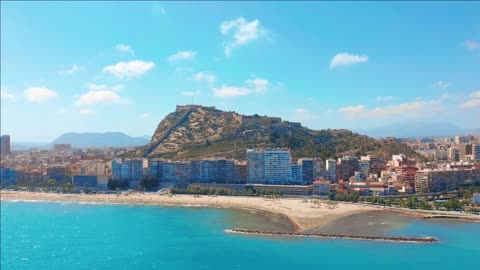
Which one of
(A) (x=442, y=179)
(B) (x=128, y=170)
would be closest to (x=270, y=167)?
(B) (x=128, y=170)

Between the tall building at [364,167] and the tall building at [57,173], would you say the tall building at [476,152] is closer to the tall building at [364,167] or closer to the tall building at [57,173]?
the tall building at [364,167]

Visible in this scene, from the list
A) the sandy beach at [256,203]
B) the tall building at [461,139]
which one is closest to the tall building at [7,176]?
the sandy beach at [256,203]

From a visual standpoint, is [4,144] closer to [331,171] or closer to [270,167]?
[270,167]

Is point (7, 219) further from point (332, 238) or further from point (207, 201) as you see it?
point (332, 238)

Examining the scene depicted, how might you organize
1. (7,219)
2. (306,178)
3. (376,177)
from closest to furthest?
(7,219) < (376,177) < (306,178)

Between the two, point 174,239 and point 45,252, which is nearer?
point 45,252

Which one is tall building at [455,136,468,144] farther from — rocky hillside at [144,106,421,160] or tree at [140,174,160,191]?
tree at [140,174,160,191]

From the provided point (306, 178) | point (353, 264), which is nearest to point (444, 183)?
point (306, 178)
